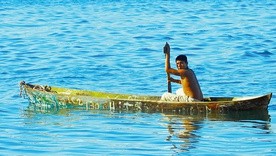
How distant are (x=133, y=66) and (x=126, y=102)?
654cm

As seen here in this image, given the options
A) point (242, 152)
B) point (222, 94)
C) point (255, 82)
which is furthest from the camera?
point (255, 82)

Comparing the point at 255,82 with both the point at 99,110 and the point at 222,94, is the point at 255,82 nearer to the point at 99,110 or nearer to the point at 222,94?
the point at 222,94

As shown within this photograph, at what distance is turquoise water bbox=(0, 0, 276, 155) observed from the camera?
1196 centimetres

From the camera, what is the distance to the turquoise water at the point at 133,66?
12.0 meters

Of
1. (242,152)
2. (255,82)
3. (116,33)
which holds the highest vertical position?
(116,33)

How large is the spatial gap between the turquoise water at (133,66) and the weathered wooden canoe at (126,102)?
0.16 meters

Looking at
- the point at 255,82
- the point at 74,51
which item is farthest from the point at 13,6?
the point at 255,82

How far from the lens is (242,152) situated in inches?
435

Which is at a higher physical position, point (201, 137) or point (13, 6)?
point (13, 6)

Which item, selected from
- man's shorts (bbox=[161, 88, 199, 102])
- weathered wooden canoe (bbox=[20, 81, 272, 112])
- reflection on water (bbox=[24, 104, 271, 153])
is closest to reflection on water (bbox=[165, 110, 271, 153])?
reflection on water (bbox=[24, 104, 271, 153])

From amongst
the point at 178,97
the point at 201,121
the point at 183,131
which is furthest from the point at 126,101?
the point at 183,131

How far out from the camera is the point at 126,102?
14625 mm

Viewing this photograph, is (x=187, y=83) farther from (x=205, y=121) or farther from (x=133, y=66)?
(x=133, y=66)

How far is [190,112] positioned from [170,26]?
15.3 meters
